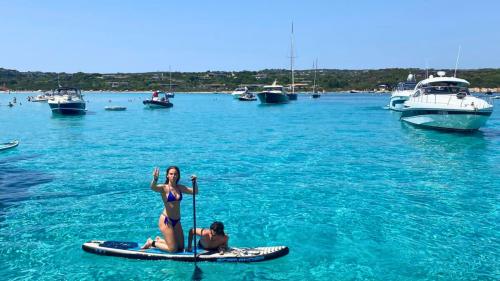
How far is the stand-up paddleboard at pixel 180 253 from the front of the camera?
1011 centimetres

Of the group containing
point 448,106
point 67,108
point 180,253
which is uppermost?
point 448,106

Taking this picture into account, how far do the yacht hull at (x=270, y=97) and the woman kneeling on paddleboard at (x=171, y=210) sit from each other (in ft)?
278

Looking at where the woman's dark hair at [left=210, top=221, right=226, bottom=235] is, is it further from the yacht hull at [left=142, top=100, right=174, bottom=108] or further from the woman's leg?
the yacht hull at [left=142, top=100, right=174, bottom=108]

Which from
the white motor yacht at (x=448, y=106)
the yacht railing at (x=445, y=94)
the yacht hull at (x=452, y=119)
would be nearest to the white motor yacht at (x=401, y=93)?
the white motor yacht at (x=448, y=106)

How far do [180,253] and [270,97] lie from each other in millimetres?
86596

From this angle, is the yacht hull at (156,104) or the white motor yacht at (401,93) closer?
the white motor yacht at (401,93)

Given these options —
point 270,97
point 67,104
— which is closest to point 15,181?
point 67,104

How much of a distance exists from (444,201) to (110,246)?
481 inches

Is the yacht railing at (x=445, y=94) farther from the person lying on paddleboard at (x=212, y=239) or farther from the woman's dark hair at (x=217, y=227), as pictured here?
the woman's dark hair at (x=217, y=227)

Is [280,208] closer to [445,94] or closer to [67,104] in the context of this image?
[445,94]

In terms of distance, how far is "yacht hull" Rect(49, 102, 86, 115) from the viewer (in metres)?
60.0

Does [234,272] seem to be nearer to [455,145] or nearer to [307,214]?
[307,214]

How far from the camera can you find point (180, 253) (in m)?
10.2

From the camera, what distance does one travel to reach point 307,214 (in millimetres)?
14828
